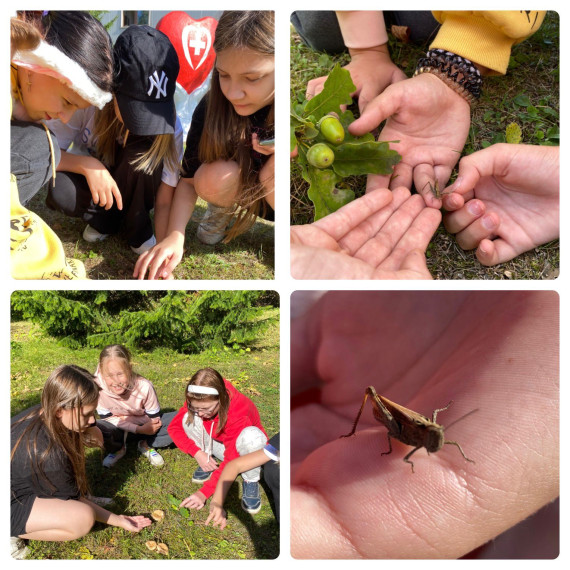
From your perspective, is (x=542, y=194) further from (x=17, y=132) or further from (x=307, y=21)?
(x=17, y=132)

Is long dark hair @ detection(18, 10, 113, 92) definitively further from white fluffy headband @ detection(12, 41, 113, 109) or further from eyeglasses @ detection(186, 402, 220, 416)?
eyeglasses @ detection(186, 402, 220, 416)

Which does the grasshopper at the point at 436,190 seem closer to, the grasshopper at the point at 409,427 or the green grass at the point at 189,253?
the green grass at the point at 189,253

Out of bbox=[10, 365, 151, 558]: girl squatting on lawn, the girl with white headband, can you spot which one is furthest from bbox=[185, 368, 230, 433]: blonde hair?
bbox=[10, 365, 151, 558]: girl squatting on lawn

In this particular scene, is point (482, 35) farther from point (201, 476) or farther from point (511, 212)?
point (201, 476)

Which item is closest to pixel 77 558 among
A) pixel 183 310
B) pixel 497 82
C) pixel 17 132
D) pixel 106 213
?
pixel 183 310

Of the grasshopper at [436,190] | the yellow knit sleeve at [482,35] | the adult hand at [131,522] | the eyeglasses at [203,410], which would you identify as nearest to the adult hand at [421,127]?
the grasshopper at [436,190]

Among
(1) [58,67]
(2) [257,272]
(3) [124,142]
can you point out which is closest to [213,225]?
(2) [257,272]
